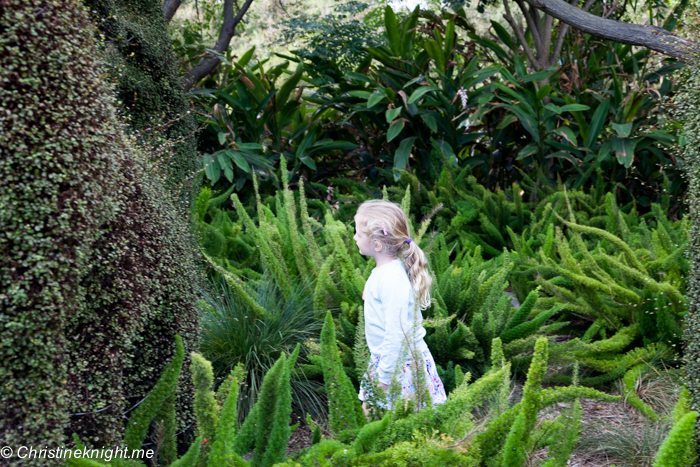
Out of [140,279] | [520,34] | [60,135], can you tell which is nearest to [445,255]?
[140,279]

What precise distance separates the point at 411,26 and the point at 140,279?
4.46 meters

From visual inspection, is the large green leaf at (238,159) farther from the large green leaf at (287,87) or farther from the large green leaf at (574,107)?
the large green leaf at (574,107)

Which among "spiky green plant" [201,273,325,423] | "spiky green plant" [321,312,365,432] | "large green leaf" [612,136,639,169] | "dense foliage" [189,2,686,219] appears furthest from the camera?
"dense foliage" [189,2,686,219]

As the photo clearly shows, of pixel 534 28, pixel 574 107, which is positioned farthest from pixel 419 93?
pixel 534 28

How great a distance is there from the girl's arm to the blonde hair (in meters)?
0.08

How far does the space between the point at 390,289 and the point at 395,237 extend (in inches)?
7.5

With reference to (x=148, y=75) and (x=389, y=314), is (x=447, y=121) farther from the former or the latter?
(x=389, y=314)

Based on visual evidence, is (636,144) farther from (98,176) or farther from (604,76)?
(98,176)

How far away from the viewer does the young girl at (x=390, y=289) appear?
74.2 inches

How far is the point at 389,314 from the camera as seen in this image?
1896 millimetres

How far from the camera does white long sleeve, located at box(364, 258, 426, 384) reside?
1862mm

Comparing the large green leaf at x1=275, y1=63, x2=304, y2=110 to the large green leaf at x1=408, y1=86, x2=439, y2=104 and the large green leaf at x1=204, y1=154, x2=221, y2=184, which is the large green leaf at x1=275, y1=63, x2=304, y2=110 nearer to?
the large green leaf at x1=204, y1=154, x2=221, y2=184

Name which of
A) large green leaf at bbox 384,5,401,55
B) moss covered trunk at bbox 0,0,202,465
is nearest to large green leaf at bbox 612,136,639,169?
large green leaf at bbox 384,5,401,55

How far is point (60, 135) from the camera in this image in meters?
1.28
